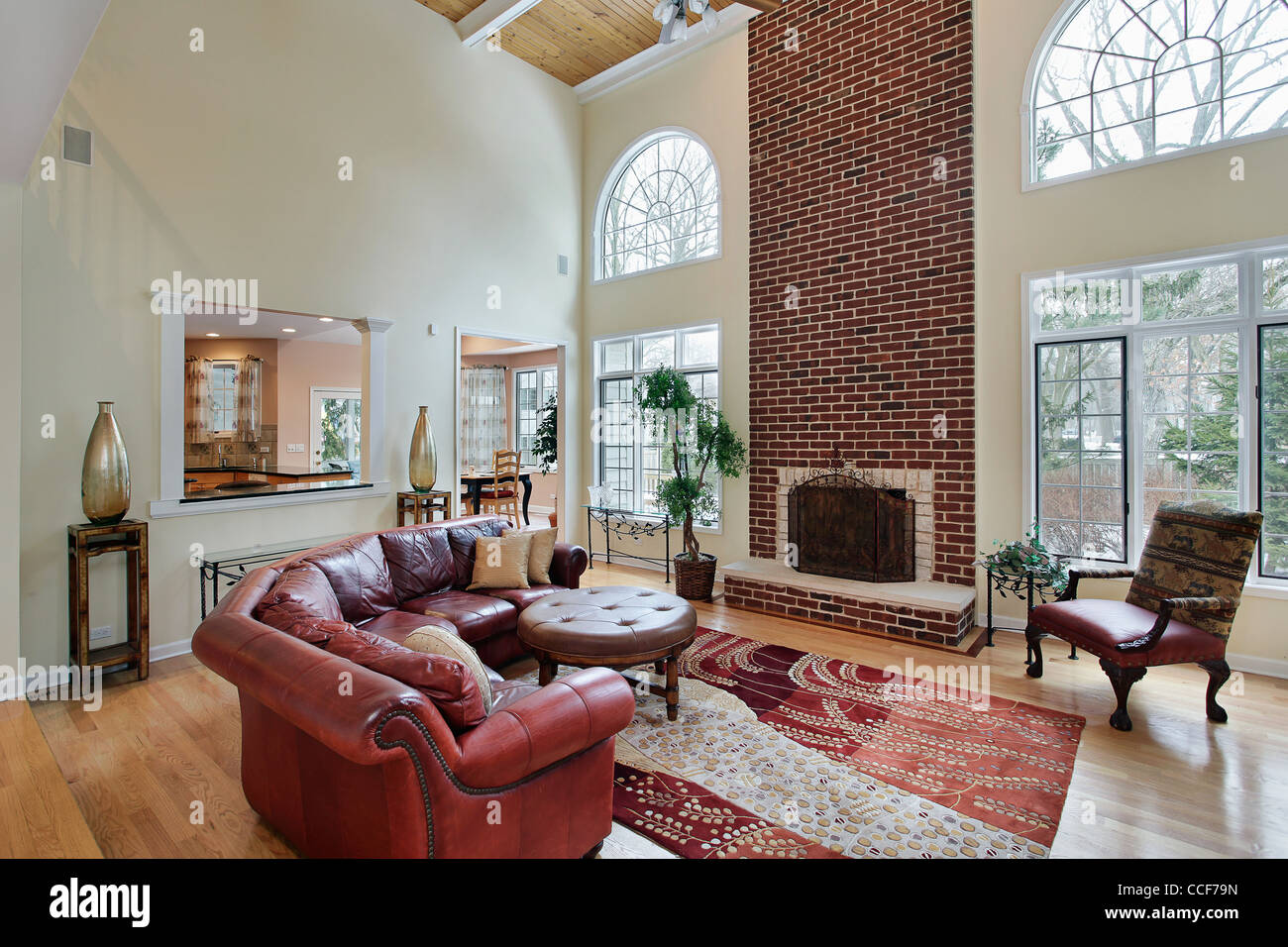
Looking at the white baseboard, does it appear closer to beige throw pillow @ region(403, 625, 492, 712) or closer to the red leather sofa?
the red leather sofa

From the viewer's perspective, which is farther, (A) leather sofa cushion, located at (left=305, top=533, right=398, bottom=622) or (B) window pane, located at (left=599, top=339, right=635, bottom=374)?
(B) window pane, located at (left=599, top=339, right=635, bottom=374)

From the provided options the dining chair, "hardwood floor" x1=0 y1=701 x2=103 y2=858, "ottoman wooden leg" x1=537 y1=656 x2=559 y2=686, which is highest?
the dining chair

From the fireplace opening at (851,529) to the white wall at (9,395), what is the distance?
15.9ft

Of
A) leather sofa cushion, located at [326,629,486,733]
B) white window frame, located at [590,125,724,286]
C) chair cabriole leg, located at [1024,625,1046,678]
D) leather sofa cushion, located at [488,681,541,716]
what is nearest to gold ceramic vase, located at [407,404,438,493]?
white window frame, located at [590,125,724,286]

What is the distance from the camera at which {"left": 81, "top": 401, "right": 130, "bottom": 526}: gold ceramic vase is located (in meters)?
3.51

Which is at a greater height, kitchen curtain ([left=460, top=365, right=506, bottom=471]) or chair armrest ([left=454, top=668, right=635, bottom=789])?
kitchen curtain ([left=460, top=365, right=506, bottom=471])

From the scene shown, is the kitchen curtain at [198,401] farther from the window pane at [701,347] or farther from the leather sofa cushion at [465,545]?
the window pane at [701,347]

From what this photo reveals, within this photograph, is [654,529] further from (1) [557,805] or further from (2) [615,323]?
(1) [557,805]

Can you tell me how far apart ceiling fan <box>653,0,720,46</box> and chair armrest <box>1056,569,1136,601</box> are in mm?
3866

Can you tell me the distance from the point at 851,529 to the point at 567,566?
220cm

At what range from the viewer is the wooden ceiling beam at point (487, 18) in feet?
16.6

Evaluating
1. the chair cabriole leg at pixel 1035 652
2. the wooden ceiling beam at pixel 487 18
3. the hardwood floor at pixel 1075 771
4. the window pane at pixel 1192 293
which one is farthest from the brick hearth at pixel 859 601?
the wooden ceiling beam at pixel 487 18
